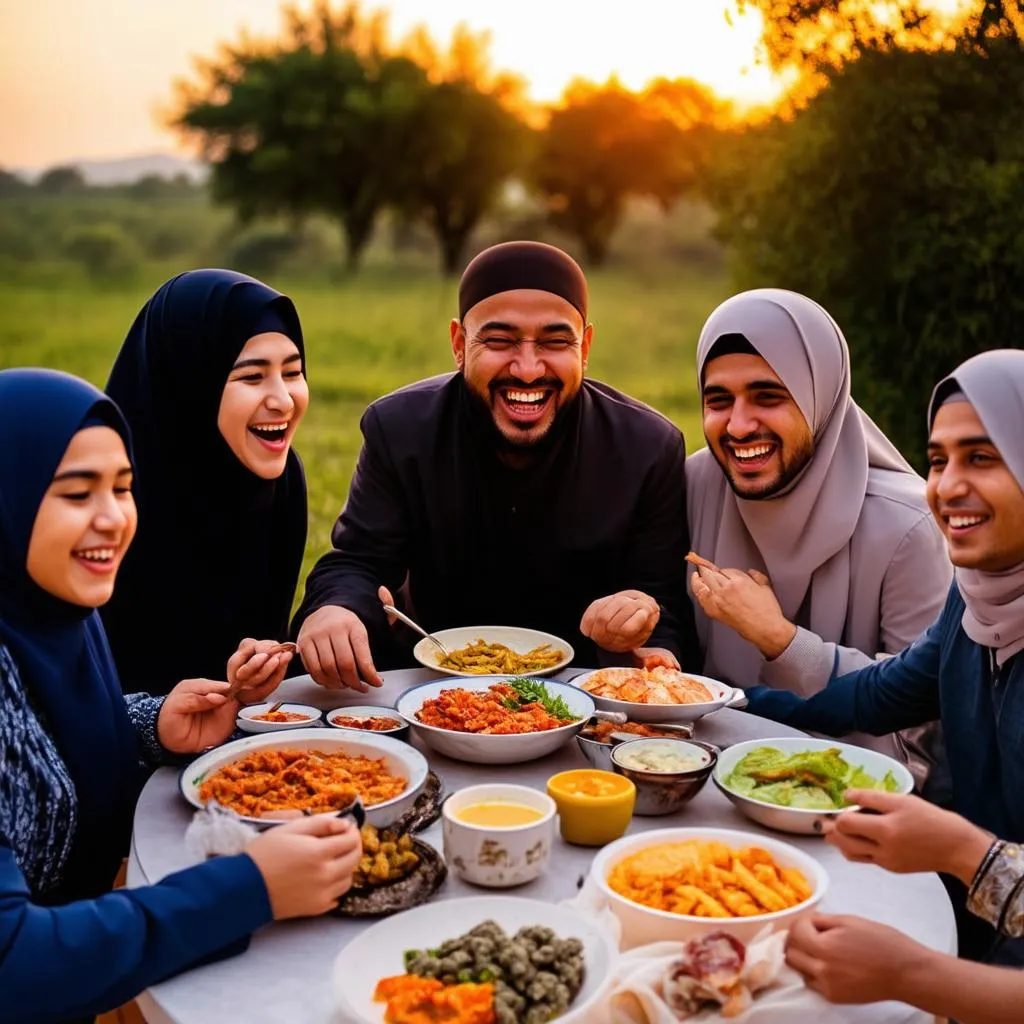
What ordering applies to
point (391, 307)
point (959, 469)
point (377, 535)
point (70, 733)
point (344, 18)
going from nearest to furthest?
point (70, 733) < point (959, 469) < point (377, 535) < point (391, 307) < point (344, 18)

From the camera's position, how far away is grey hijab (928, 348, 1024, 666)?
2484mm

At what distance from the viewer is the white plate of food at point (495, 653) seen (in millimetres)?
3295

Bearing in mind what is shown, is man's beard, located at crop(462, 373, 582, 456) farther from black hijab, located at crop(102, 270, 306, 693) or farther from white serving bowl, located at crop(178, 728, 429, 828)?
white serving bowl, located at crop(178, 728, 429, 828)

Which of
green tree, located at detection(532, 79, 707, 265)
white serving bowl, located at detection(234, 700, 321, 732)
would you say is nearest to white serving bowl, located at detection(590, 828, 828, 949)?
white serving bowl, located at detection(234, 700, 321, 732)

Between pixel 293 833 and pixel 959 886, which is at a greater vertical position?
pixel 293 833

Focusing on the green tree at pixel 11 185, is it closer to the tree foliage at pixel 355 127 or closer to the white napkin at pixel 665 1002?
the tree foliage at pixel 355 127

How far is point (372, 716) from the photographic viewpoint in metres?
2.94

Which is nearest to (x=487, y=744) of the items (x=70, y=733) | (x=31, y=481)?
(x=70, y=733)

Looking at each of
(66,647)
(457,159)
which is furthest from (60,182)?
(66,647)

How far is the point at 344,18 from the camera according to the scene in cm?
3138

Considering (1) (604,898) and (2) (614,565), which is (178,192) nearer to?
(2) (614,565)

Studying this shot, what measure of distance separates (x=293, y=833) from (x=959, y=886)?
1814mm

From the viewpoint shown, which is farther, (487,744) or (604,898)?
(487,744)

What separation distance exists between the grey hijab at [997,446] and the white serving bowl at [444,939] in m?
1.26
